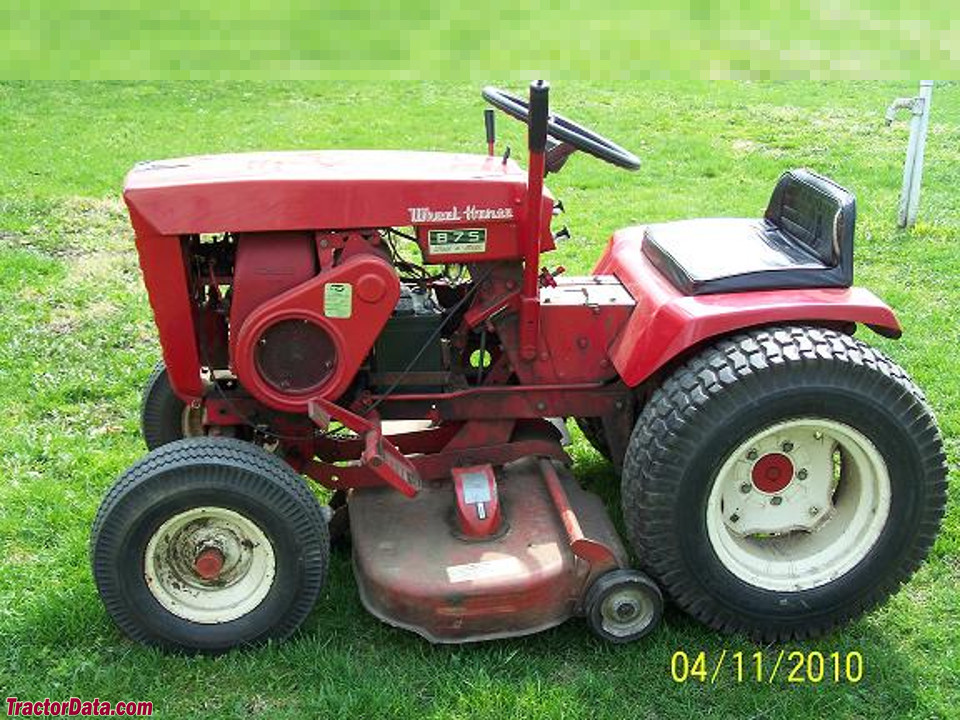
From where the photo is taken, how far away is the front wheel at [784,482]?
3252mm

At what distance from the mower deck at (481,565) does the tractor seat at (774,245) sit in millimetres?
832

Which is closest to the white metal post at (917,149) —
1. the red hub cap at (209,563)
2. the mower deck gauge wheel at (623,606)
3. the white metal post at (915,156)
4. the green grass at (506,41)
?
the white metal post at (915,156)

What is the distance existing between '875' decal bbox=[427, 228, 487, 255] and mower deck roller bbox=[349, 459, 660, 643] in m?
0.82

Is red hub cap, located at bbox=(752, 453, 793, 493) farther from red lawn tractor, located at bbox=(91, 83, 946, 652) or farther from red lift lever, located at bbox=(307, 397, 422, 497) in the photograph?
red lift lever, located at bbox=(307, 397, 422, 497)

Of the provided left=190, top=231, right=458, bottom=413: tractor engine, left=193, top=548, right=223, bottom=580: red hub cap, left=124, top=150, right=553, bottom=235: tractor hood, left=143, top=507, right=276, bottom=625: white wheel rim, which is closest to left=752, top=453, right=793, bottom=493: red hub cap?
left=124, top=150, right=553, bottom=235: tractor hood

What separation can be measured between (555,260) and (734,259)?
3.31 m

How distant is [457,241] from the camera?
347 cm

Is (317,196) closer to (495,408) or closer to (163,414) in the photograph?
(495,408)

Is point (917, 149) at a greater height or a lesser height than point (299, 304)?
lesser

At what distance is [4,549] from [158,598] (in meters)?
0.91

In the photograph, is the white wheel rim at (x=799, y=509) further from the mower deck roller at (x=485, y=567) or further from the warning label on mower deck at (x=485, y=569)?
the warning label on mower deck at (x=485, y=569)

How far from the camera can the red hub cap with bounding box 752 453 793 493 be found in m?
3.49

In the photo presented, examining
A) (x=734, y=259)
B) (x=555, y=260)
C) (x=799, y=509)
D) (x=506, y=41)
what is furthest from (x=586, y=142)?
(x=555, y=260)

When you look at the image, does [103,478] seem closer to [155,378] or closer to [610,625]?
[155,378]
